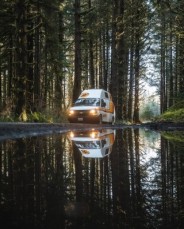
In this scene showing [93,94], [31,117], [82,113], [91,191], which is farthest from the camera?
[93,94]

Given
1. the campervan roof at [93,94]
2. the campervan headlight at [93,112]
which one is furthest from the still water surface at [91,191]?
the campervan roof at [93,94]

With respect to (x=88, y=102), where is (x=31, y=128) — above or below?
below

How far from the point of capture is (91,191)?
308 cm

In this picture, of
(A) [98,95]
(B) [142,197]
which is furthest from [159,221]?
(A) [98,95]

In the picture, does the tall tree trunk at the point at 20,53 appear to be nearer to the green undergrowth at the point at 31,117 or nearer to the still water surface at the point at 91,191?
the green undergrowth at the point at 31,117

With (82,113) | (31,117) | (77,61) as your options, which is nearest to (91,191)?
(31,117)

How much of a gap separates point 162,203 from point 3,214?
3.61ft

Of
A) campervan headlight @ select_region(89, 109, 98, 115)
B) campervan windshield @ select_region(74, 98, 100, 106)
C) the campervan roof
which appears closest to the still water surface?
campervan headlight @ select_region(89, 109, 98, 115)

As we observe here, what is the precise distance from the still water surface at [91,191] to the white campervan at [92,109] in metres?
13.9

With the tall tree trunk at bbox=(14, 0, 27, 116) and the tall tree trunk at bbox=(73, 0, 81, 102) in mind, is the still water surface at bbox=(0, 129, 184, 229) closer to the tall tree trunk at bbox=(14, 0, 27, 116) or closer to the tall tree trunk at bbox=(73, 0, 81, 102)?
the tall tree trunk at bbox=(14, 0, 27, 116)

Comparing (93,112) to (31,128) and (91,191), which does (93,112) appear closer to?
(31,128)

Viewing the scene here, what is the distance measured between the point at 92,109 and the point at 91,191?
1640 cm

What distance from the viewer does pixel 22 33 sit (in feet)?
54.2

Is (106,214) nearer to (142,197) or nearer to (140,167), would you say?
(142,197)
